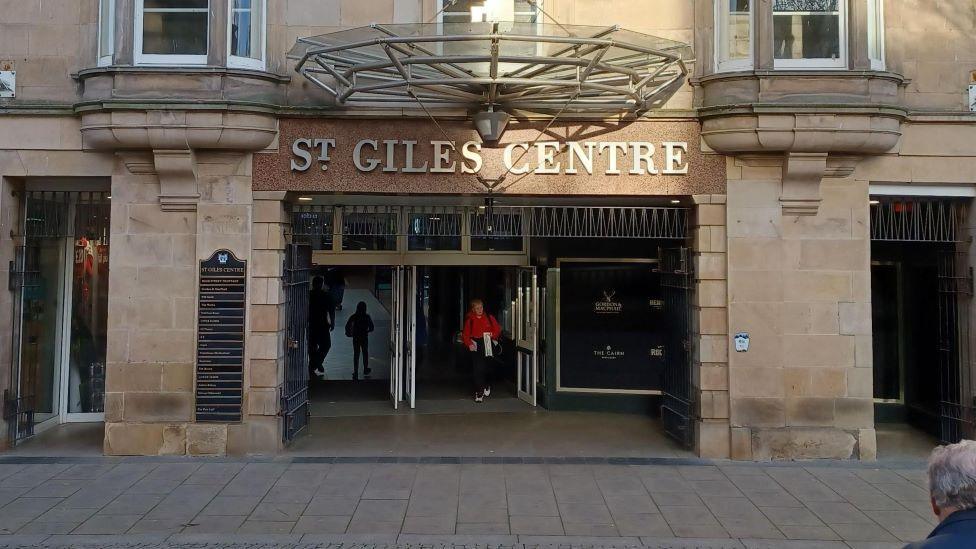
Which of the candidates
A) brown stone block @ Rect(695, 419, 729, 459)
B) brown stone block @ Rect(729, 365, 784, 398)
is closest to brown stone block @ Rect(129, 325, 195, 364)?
brown stone block @ Rect(695, 419, 729, 459)

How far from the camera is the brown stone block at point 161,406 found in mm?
8203

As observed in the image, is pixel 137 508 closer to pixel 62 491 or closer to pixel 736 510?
pixel 62 491

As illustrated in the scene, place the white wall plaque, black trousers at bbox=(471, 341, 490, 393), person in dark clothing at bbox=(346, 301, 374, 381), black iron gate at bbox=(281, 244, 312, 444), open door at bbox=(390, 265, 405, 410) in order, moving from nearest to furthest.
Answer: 1. the white wall plaque
2. black iron gate at bbox=(281, 244, 312, 444)
3. open door at bbox=(390, 265, 405, 410)
4. black trousers at bbox=(471, 341, 490, 393)
5. person in dark clothing at bbox=(346, 301, 374, 381)

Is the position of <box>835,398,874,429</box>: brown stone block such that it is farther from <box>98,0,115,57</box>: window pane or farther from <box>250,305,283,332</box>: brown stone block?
<box>98,0,115,57</box>: window pane

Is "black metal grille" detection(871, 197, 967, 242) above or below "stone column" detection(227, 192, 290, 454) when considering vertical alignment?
above

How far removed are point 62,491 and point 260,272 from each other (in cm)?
295

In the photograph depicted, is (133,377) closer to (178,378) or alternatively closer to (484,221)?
(178,378)

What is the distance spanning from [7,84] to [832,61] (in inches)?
375

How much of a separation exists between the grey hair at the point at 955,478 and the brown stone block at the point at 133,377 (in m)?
7.76

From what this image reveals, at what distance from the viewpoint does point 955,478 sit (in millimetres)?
2648

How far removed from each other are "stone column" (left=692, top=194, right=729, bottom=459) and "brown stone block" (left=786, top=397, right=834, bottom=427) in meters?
0.72

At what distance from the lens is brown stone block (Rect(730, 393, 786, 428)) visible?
8.21m

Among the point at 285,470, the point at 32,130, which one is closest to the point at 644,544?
the point at 285,470

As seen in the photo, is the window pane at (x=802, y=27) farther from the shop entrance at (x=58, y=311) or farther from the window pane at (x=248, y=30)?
the shop entrance at (x=58, y=311)
